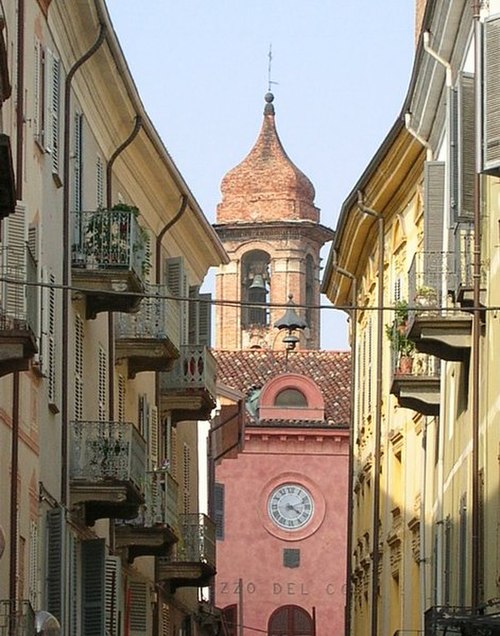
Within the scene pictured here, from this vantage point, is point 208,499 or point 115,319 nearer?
point 115,319

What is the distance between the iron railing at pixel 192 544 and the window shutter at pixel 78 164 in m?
11.3

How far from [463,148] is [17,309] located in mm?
6339

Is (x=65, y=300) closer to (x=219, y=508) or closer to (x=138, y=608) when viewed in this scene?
(x=138, y=608)

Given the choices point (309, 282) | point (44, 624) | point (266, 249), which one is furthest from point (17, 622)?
point (309, 282)

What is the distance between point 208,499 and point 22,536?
1307 inches

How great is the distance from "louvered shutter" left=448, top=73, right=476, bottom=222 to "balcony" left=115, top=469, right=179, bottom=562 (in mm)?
10856

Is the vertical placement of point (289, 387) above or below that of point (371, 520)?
above

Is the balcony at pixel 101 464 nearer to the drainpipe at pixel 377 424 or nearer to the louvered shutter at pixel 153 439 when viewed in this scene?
the louvered shutter at pixel 153 439

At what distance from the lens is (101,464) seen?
3269 cm

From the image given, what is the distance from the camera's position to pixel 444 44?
104 feet

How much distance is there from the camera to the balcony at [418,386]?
115ft

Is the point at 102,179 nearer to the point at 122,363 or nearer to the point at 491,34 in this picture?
the point at 122,363

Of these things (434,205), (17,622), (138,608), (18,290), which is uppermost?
(434,205)

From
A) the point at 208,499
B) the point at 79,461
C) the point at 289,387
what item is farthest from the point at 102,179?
the point at 289,387
